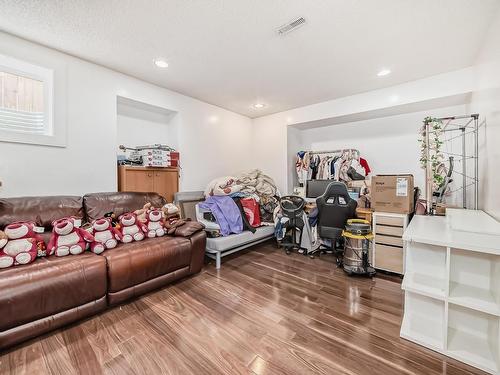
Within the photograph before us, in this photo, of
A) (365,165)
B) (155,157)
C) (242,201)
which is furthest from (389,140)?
(155,157)

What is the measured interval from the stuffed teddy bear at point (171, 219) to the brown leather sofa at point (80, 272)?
0.09 metres

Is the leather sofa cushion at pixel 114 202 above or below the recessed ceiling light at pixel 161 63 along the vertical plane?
below

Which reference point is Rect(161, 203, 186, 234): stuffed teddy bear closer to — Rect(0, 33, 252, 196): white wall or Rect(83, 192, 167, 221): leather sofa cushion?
Rect(83, 192, 167, 221): leather sofa cushion

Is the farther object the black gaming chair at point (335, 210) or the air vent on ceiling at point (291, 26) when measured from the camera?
the black gaming chair at point (335, 210)

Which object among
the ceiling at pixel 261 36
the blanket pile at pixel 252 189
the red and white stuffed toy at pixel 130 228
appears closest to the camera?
the ceiling at pixel 261 36

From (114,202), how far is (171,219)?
→ 69 centimetres

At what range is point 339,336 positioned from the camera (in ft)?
5.46

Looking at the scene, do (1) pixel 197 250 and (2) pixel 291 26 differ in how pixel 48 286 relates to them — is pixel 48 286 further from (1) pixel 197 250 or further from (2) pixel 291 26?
(2) pixel 291 26

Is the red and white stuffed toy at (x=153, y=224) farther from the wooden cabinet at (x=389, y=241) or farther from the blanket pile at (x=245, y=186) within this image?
the wooden cabinet at (x=389, y=241)

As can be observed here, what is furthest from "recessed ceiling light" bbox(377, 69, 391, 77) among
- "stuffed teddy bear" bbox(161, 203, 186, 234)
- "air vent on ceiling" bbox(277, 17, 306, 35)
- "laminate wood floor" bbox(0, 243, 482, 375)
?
"stuffed teddy bear" bbox(161, 203, 186, 234)

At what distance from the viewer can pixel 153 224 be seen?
2641mm

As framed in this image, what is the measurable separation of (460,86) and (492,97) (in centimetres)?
103

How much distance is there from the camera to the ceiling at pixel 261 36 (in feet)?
6.12

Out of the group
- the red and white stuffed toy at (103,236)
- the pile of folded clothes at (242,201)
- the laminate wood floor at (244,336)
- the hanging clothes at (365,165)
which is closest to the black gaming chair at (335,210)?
the laminate wood floor at (244,336)
